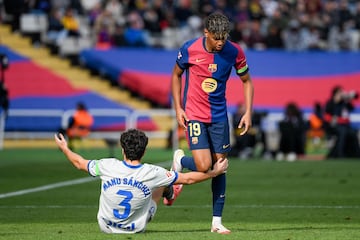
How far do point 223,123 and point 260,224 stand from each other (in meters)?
1.65

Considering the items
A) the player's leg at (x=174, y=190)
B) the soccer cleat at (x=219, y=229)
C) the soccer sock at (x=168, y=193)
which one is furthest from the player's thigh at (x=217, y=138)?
the soccer cleat at (x=219, y=229)

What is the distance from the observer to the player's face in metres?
12.1

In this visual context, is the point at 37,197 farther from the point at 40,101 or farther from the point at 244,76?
the point at 40,101

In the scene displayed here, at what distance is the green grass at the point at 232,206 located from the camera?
12.3 m

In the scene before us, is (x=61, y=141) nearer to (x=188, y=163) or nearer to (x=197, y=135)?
(x=197, y=135)

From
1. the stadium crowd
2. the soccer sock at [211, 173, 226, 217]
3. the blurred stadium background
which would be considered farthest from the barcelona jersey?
the stadium crowd

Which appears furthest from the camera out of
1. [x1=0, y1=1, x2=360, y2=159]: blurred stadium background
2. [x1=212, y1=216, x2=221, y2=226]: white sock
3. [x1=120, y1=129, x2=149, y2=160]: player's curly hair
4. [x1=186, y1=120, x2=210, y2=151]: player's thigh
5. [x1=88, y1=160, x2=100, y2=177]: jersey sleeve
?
[x1=0, y1=1, x2=360, y2=159]: blurred stadium background

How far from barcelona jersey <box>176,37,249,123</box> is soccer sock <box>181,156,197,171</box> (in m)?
0.48

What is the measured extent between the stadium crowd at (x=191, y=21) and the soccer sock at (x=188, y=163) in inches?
978

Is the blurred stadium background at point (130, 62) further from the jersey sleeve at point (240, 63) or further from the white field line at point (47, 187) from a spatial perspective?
the jersey sleeve at point (240, 63)

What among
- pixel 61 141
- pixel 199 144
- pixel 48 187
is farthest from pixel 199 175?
pixel 48 187

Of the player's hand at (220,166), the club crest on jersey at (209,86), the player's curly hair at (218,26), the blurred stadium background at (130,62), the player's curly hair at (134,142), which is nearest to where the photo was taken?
the player's curly hair at (134,142)

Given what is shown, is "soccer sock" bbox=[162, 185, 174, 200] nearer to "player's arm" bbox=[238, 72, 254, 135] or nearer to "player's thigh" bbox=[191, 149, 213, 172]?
"player's thigh" bbox=[191, 149, 213, 172]

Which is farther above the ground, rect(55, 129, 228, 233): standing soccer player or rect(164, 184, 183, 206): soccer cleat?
rect(55, 129, 228, 233): standing soccer player
